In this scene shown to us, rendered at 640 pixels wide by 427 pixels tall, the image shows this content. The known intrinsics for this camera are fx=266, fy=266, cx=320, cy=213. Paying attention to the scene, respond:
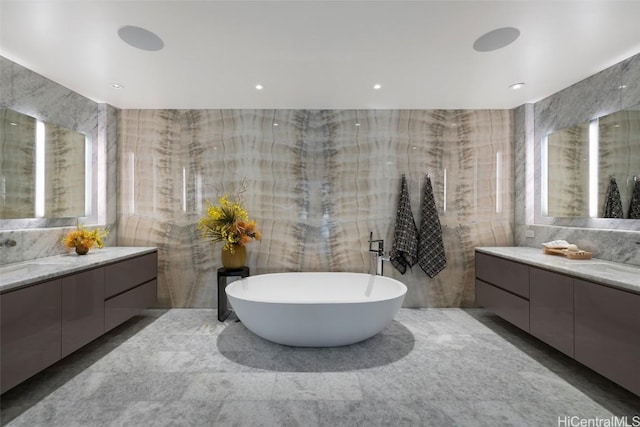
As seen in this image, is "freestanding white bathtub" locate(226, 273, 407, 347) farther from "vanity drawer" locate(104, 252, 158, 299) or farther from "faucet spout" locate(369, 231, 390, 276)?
"vanity drawer" locate(104, 252, 158, 299)

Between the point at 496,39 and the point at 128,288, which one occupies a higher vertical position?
the point at 496,39

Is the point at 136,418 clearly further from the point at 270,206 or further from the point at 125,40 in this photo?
the point at 125,40

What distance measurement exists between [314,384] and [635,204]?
264cm

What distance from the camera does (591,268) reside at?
1.79 m

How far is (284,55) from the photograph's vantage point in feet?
6.47

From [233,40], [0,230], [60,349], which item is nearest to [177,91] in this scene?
[233,40]

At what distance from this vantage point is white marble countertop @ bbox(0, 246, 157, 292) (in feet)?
4.91

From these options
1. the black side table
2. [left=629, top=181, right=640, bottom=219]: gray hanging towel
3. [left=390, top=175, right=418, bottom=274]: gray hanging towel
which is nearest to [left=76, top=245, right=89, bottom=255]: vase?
the black side table

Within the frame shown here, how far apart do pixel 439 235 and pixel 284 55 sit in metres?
2.30

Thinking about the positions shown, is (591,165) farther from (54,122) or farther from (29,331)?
(54,122)

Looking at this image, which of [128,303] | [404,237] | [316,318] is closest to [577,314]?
[404,237]

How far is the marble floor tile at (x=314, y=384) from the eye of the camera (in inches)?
57.9

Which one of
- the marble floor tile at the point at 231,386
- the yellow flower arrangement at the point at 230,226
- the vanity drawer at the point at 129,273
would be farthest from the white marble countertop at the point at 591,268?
the vanity drawer at the point at 129,273

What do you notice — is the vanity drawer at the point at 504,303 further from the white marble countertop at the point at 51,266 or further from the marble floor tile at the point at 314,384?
the white marble countertop at the point at 51,266
